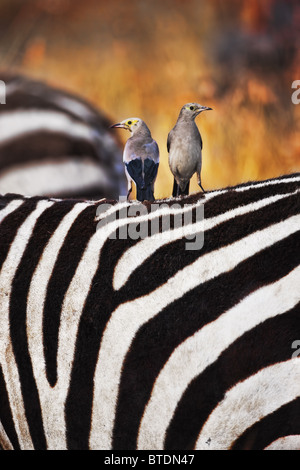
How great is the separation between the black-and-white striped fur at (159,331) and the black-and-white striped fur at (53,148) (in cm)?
55

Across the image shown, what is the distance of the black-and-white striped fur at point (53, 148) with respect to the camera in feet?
3.66

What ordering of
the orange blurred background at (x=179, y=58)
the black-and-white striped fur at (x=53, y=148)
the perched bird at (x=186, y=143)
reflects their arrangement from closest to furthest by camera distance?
the perched bird at (x=186, y=143), the black-and-white striped fur at (x=53, y=148), the orange blurred background at (x=179, y=58)

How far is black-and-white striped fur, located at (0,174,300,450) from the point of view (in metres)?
0.48

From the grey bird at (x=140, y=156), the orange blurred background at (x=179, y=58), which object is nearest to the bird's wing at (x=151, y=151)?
the grey bird at (x=140, y=156)

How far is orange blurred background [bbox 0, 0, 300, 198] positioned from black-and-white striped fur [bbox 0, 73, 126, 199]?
0.48 metres

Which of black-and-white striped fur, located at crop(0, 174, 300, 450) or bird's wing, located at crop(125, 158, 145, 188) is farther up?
bird's wing, located at crop(125, 158, 145, 188)

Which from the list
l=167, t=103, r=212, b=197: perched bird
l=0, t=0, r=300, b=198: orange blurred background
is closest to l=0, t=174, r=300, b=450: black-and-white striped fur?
l=167, t=103, r=212, b=197: perched bird

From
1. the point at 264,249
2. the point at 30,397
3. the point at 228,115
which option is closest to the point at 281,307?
the point at 264,249

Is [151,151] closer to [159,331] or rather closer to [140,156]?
[140,156]

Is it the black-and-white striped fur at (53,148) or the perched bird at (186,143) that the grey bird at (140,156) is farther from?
the black-and-white striped fur at (53,148)

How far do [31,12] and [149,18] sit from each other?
16.4 inches

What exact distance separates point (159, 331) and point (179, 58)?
1.48 meters

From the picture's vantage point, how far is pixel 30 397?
21.9 inches

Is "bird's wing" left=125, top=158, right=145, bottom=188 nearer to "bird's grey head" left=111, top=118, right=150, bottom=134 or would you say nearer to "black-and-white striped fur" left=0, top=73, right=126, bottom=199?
"bird's grey head" left=111, top=118, right=150, bottom=134
